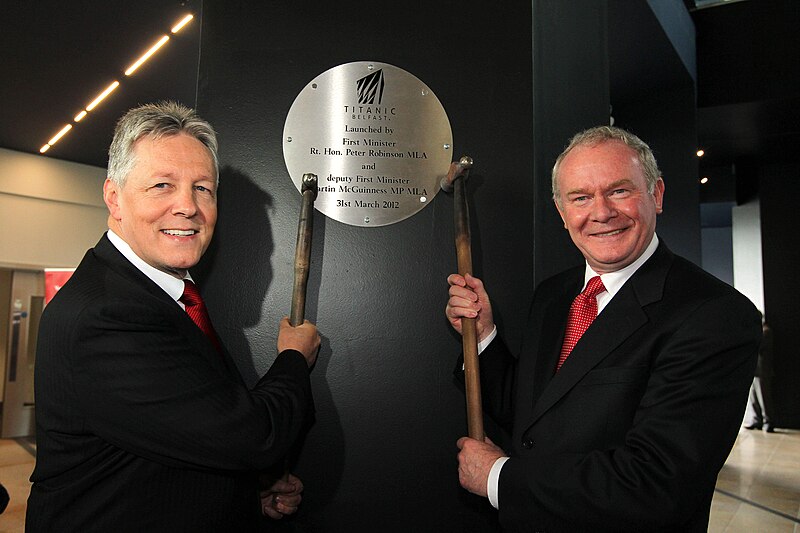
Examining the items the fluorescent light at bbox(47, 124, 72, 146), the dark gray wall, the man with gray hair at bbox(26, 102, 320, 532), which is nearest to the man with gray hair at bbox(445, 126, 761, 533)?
the dark gray wall

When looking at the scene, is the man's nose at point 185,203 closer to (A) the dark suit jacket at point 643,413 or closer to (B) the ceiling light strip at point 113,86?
(A) the dark suit jacket at point 643,413

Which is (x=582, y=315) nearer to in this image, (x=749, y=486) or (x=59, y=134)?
(x=749, y=486)

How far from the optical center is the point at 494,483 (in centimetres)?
155

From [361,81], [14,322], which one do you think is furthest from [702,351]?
[14,322]

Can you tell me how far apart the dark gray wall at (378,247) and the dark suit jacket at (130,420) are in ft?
1.64

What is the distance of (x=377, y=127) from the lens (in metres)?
1.97

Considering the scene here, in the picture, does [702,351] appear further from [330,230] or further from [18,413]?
[18,413]

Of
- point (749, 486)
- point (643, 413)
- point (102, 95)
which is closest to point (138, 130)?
point (643, 413)

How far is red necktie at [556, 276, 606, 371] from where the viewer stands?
1.72 m

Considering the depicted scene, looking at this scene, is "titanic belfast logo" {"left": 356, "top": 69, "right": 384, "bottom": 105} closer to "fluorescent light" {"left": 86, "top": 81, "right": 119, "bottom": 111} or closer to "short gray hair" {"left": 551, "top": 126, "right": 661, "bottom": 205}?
"short gray hair" {"left": 551, "top": 126, "right": 661, "bottom": 205}

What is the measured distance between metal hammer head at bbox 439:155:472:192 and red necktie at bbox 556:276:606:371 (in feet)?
1.51

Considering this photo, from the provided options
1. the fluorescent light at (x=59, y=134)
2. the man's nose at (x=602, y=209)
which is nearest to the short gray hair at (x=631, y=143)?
the man's nose at (x=602, y=209)

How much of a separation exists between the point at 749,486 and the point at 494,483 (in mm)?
5860

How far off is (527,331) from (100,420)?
1143mm
